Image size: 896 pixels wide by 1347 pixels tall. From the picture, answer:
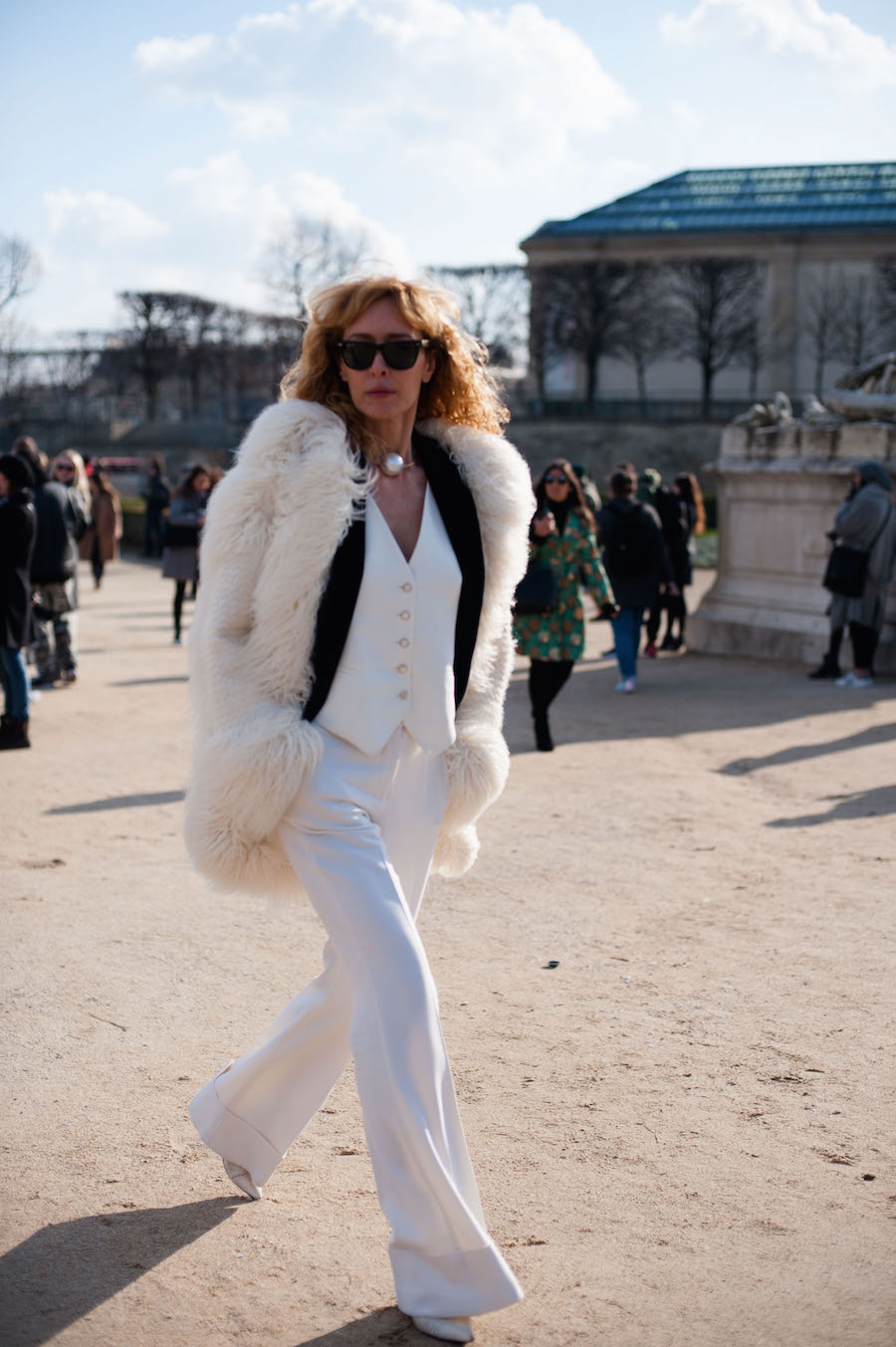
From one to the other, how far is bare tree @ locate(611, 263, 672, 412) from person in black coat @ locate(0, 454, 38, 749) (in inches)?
1866

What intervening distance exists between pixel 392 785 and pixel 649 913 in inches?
105

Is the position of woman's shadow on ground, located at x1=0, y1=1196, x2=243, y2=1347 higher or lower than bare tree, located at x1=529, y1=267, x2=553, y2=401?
lower

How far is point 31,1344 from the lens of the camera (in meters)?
2.64

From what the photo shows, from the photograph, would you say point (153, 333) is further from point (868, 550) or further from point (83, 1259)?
point (83, 1259)

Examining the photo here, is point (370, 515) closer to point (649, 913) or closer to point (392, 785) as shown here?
point (392, 785)

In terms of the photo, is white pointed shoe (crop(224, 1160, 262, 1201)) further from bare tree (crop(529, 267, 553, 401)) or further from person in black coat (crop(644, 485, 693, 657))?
bare tree (crop(529, 267, 553, 401))

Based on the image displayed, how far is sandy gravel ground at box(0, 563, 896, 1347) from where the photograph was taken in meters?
2.81

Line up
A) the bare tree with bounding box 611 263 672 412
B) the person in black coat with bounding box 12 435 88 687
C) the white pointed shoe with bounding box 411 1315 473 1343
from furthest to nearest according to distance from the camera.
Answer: the bare tree with bounding box 611 263 672 412 → the person in black coat with bounding box 12 435 88 687 → the white pointed shoe with bounding box 411 1315 473 1343

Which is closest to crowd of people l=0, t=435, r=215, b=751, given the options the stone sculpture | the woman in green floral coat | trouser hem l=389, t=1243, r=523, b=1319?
the woman in green floral coat

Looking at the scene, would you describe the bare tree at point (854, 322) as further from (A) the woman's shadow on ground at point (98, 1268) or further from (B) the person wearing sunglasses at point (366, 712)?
(A) the woman's shadow on ground at point (98, 1268)

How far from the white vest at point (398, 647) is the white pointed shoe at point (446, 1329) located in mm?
974

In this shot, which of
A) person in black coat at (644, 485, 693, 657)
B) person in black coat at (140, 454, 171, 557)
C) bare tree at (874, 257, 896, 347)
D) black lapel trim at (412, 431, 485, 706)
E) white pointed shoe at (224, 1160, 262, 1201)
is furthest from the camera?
bare tree at (874, 257, 896, 347)

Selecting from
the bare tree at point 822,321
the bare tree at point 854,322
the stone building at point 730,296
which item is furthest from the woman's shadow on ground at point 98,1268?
the bare tree at point 854,322

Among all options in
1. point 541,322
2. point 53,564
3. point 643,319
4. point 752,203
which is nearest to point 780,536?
point 53,564
